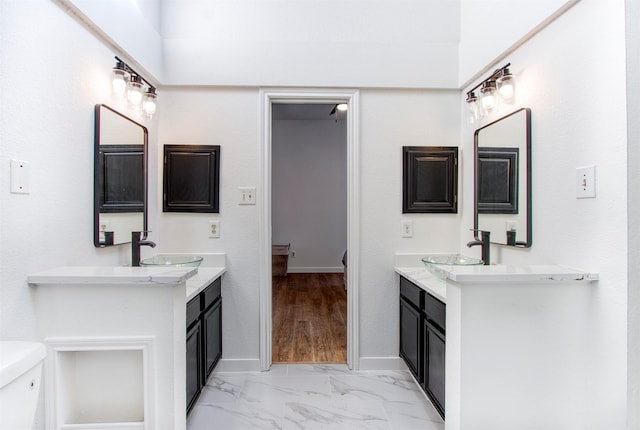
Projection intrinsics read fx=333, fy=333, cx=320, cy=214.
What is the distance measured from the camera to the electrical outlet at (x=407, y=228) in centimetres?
238

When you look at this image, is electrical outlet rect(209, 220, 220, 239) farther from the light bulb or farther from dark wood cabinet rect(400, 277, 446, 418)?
dark wood cabinet rect(400, 277, 446, 418)

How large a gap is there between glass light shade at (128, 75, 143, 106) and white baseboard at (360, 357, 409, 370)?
7.25ft

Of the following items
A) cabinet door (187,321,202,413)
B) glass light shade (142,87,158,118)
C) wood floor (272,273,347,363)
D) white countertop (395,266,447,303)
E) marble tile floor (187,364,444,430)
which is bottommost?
marble tile floor (187,364,444,430)

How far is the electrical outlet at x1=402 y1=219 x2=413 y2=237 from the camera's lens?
238cm

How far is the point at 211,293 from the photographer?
6.84 feet

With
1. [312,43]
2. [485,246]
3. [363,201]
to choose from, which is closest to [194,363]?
[363,201]

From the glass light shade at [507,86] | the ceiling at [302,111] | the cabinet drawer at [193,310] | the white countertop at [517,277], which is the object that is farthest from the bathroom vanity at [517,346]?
the ceiling at [302,111]

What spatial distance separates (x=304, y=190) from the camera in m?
5.84

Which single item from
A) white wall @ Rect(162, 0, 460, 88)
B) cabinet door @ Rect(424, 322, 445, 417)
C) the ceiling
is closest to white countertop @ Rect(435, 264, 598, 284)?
cabinet door @ Rect(424, 322, 445, 417)

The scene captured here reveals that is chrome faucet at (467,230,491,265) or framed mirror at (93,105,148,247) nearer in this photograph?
framed mirror at (93,105,148,247)

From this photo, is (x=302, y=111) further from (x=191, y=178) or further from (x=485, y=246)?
(x=485, y=246)

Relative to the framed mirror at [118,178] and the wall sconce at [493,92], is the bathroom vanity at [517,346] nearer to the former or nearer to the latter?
the wall sconce at [493,92]

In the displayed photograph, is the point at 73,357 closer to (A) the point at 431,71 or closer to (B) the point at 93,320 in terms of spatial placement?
A: (B) the point at 93,320

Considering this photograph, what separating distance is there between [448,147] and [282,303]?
106 inches
